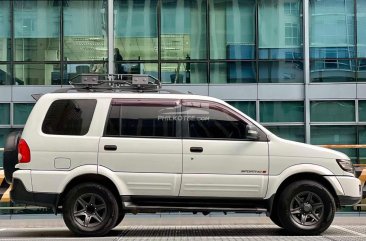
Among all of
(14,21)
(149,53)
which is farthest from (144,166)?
(14,21)

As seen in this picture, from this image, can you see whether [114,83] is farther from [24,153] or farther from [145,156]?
[24,153]

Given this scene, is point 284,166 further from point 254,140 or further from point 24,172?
point 24,172

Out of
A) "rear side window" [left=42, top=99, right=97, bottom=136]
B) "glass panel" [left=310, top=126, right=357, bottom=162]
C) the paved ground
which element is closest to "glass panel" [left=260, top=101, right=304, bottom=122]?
"glass panel" [left=310, top=126, right=357, bottom=162]

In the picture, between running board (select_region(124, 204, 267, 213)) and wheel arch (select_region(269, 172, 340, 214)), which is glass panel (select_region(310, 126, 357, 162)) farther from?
running board (select_region(124, 204, 267, 213))

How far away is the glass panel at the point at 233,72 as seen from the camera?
20.8 metres

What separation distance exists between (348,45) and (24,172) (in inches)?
571

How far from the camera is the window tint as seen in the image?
357 inches

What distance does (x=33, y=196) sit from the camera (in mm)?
8883

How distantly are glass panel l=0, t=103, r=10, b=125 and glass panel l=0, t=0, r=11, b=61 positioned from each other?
1557mm

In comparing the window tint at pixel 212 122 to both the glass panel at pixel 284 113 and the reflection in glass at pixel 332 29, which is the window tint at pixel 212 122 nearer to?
the glass panel at pixel 284 113

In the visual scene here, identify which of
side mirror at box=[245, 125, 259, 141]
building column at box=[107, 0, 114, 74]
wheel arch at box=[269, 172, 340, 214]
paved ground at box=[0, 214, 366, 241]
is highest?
building column at box=[107, 0, 114, 74]

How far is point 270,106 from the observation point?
20828 mm

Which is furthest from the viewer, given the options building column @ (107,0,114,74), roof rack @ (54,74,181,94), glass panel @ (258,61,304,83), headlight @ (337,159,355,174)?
glass panel @ (258,61,304,83)

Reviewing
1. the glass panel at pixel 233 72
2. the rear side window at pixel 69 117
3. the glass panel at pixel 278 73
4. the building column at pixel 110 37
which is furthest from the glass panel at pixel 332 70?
the rear side window at pixel 69 117
